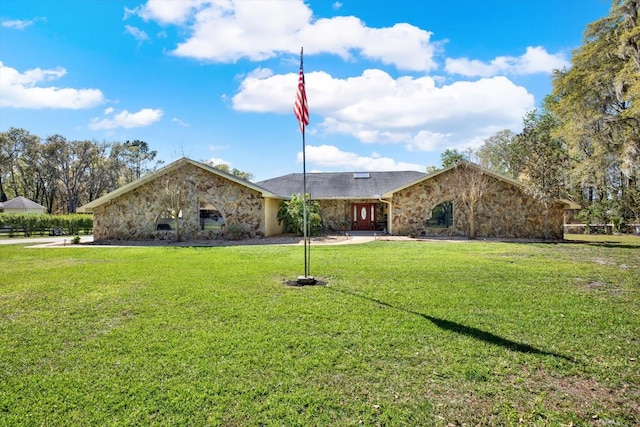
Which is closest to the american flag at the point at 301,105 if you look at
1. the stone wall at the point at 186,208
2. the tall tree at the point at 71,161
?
the stone wall at the point at 186,208

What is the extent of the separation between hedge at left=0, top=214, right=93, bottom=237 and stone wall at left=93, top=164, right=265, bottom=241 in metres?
8.00

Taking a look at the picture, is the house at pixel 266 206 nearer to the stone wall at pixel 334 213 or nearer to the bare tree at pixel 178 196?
the bare tree at pixel 178 196

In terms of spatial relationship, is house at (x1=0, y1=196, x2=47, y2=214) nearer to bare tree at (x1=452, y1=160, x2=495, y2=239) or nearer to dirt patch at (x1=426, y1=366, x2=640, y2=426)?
bare tree at (x1=452, y1=160, x2=495, y2=239)

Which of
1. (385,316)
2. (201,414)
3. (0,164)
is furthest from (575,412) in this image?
(0,164)

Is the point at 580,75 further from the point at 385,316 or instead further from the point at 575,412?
the point at 575,412

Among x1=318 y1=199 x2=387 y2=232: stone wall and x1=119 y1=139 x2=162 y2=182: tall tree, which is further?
x1=119 y1=139 x2=162 y2=182: tall tree

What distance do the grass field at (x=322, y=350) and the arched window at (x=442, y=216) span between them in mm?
11827

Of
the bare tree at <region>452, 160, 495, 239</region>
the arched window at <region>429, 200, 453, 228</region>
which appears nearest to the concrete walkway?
the arched window at <region>429, 200, 453, 228</region>

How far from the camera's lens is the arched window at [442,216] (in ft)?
68.4

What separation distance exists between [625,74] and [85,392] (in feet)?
64.7

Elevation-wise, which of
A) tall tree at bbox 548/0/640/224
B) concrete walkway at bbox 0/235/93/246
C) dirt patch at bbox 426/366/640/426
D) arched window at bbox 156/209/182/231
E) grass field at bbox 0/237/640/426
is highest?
tall tree at bbox 548/0/640/224

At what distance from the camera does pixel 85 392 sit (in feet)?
11.9

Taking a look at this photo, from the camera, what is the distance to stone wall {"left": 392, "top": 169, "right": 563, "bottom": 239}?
20.1 metres

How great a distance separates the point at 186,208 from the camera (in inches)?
789
